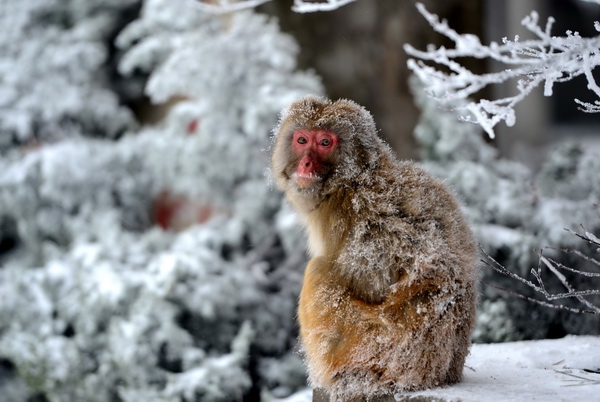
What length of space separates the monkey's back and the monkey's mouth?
5.9 inches

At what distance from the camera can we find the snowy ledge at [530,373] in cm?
248

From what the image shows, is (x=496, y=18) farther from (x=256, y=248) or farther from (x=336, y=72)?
(x=256, y=248)

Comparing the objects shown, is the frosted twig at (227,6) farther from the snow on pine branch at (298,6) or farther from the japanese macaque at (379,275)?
the japanese macaque at (379,275)

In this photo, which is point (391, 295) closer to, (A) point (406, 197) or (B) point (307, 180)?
(A) point (406, 197)

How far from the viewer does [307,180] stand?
8.74ft

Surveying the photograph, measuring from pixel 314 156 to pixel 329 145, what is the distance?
0.22 feet

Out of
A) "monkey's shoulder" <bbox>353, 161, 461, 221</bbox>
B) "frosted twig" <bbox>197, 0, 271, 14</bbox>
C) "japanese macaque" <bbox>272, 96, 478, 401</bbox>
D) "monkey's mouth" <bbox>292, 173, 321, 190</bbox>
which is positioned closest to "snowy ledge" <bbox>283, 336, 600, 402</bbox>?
"japanese macaque" <bbox>272, 96, 478, 401</bbox>

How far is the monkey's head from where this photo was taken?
8.74 feet

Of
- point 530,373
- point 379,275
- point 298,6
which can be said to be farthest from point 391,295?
point 298,6

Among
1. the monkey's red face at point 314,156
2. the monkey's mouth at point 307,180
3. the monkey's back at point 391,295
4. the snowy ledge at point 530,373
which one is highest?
the monkey's red face at point 314,156

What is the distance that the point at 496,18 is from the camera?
6836 mm

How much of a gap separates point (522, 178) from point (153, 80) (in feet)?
9.83

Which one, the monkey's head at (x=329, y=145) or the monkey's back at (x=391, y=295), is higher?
the monkey's head at (x=329, y=145)

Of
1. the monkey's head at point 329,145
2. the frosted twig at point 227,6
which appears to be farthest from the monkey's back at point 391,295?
the frosted twig at point 227,6
